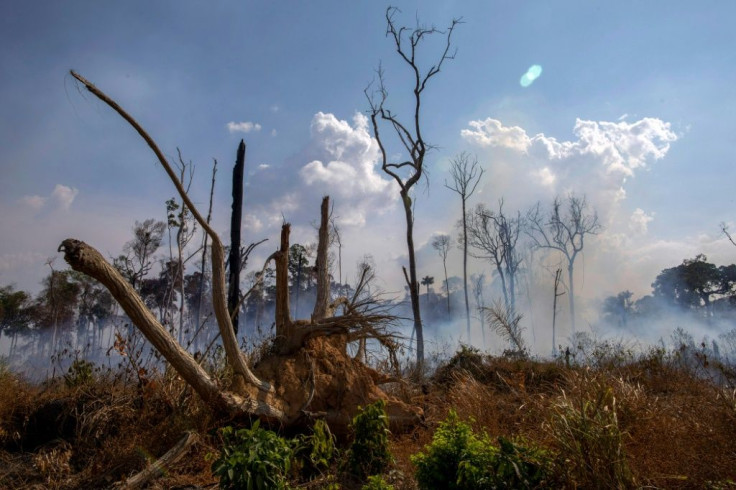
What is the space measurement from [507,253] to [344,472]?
3800 cm

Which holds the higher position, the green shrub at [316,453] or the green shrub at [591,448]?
the green shrub at [591,448]

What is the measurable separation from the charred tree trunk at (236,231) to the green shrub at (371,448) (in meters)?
6.44

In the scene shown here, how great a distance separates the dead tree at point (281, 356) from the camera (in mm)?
5523

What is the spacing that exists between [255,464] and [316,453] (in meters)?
1.70

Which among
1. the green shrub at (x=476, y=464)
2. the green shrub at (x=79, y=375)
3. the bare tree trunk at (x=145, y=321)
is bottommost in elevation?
the green shrub at (x=476, y=464)

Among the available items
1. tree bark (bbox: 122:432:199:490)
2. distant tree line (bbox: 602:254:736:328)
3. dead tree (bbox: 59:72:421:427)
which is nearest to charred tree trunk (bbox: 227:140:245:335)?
dead tree (bbox: 59:72:421:427)

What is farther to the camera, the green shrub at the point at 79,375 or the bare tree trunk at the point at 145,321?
the green shrub at the point at 79,375

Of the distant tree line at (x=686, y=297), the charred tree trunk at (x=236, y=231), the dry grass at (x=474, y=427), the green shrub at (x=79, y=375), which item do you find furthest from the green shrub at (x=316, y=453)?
the distant tree line at (x=686, y=297)

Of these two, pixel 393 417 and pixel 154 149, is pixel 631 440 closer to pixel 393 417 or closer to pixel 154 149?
pixel 393 417

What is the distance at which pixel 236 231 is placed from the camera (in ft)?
40.7

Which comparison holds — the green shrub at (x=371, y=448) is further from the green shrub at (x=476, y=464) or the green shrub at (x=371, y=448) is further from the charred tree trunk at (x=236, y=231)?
the charred tree trunk at (x=236, y=231)

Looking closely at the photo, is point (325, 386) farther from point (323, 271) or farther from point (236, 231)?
point (236, 231)

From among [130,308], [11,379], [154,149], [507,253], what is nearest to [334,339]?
[130,308]

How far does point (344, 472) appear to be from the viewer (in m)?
6.00
